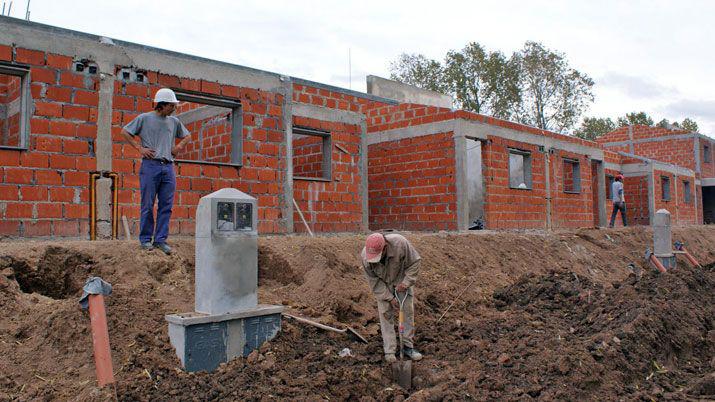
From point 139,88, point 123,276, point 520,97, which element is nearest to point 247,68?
point 139,88

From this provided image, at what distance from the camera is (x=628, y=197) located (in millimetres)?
21406

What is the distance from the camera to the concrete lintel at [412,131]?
11.4 meters

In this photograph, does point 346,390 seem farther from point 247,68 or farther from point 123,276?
point 247,68

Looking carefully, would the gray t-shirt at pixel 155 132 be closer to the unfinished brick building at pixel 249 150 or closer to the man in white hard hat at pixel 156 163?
the man in white hard hat at pixel 156 163

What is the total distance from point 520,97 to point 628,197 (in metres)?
11.1

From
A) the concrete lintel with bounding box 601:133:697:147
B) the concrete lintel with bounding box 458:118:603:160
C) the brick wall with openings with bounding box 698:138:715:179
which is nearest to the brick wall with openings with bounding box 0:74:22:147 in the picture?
the concrete lintel with bounding box 458:118:603:160

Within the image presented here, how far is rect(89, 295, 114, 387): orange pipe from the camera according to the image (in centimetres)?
391

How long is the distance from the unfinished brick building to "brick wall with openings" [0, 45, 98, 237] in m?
0.01

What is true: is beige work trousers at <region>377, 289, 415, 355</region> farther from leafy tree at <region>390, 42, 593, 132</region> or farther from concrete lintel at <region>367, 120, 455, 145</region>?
leafy tree at <region>390, 42, 593, 132</region>

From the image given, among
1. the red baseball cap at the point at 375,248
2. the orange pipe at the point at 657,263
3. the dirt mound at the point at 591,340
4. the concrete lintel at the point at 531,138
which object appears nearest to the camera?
the dirt mound at the point at 591,340

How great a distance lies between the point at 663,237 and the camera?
9.47m

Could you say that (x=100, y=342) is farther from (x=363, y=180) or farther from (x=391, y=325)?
(x=363, y=180)

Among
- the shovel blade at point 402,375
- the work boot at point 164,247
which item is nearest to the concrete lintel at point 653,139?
the shovel blade at point 402,375

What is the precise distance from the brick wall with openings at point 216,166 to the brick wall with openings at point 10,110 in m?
1.39
